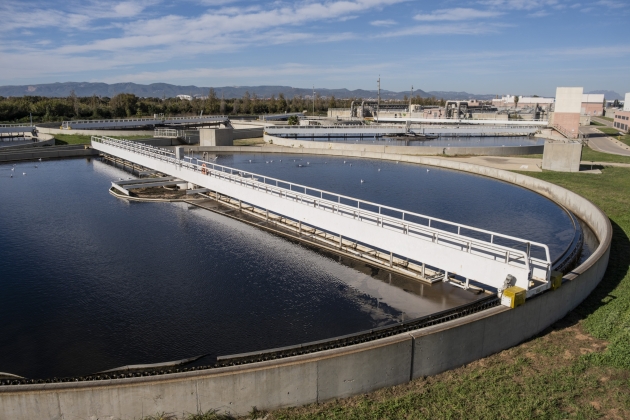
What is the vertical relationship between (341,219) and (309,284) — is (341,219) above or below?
above

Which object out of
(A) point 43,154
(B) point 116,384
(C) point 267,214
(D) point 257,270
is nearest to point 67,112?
(A) point 43,154

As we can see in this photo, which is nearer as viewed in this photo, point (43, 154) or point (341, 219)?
point (341, 219)

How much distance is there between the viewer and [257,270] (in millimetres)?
17109

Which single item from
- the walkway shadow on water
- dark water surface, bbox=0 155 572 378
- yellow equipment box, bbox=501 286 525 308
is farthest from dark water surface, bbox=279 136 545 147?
yellow equipment box, bbox=501 286 525 308

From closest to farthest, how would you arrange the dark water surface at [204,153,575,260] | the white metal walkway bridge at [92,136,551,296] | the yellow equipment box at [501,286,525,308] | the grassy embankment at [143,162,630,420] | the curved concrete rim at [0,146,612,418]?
the curved concrete rim at [0,146,612,418]
the grassy embankment at [143,162,630,420]
the yellow equipment box at [501,286,525,308]
the white metal walkway bridge at [92,136,551,296]
the dark water surface at [204,153,575,260]

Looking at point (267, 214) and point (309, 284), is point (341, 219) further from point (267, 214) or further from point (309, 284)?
point (267, 214)

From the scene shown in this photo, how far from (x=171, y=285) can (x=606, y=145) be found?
183 feet

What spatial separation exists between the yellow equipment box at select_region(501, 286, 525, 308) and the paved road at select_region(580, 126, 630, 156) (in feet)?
146

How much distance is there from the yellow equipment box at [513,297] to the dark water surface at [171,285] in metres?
2.62

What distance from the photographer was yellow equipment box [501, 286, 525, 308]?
11.8 meters

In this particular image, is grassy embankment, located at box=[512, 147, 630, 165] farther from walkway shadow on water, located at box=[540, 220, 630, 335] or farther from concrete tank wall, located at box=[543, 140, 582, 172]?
walkway shadow on water, located at box=[540, 220, 630, 335]

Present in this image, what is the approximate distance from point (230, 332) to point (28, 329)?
208 inches

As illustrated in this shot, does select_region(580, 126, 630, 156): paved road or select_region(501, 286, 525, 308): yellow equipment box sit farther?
select_region(580, 126, 630, 156): paved road

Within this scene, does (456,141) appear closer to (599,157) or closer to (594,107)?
(599,157)
